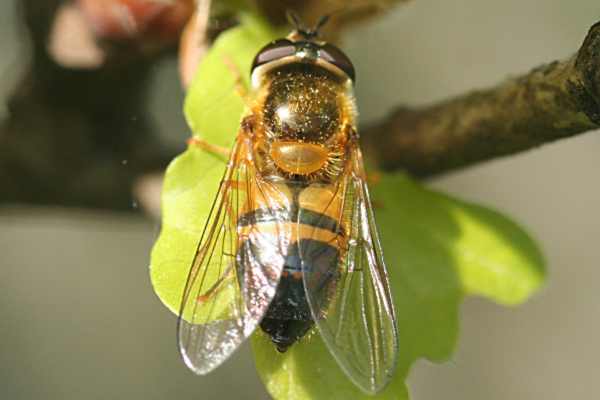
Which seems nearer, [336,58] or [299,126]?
[299,126]

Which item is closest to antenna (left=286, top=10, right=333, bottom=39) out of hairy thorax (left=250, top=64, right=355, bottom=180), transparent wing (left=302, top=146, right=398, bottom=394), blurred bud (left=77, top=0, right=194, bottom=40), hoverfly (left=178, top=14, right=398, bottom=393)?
hoverfly (left=178, top=14, right=398, bottom=393)

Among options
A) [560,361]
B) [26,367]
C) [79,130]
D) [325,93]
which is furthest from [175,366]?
[325,93]

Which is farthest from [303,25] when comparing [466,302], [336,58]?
[466,302]

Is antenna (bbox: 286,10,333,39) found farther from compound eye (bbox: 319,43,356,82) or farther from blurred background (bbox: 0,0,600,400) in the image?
blurred background (bbox: 0,0,600,400)

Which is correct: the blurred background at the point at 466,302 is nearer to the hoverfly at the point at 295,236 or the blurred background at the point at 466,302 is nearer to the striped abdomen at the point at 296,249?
the hoverfly at the point at 295,236

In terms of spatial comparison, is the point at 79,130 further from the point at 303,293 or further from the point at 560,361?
the point at 560,361

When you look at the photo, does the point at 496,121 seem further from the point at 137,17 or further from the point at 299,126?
the point at 137,17
